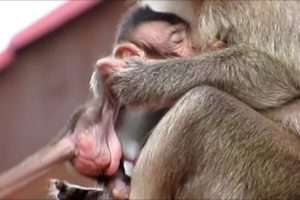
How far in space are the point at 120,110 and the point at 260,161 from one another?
1.48 feet

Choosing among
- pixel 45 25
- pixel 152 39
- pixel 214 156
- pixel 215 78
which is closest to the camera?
pixel 214 156

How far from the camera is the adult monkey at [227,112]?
321cm

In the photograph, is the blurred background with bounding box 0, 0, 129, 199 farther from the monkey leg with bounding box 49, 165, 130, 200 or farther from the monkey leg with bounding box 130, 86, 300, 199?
the monkey leg with bounding box 130, 86, 300, 199

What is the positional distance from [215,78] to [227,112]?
0.15m

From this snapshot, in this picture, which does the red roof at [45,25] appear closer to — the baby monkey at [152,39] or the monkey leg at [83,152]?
the baby monkey at [152,39]

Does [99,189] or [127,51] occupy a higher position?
[127,51]

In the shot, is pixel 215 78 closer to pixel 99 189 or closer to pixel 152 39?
pixel 152 39

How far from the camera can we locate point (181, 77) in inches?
133

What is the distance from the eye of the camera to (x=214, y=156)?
3211mm

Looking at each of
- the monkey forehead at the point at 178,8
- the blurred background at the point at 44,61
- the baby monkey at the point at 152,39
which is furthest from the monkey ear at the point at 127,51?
the blurred background at the point at 44,61

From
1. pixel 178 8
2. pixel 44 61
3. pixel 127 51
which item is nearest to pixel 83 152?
pixel 127 51

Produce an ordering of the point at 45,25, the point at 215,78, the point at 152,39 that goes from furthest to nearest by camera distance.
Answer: the point at 45,25 → the point at 152,39 → the point at 215,78

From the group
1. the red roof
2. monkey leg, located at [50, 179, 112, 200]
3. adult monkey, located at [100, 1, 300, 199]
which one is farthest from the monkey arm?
the red roof

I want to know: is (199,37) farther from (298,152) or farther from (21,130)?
(21,130)
